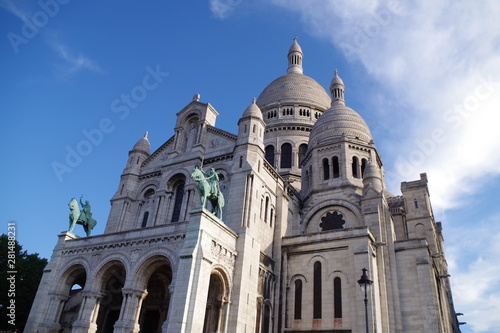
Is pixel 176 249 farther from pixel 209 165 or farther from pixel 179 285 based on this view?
pixel 209 165

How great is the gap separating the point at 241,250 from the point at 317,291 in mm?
6990

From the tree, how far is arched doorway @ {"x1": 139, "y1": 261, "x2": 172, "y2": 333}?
46.6 feet

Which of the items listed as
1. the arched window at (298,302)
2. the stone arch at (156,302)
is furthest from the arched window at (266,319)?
the stone arch at (156,302)

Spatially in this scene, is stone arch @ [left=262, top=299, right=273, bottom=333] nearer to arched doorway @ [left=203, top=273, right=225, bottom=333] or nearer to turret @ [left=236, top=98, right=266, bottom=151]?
arched doorway @ [left=203, top=273, right=225, bottom=333]

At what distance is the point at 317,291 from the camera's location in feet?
89.6

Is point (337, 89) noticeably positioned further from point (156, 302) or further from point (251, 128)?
point (156, 302)

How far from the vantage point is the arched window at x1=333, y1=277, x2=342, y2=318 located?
1014 inches

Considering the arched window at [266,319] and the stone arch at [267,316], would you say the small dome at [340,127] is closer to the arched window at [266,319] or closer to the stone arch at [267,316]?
the stone arch at [267,316]

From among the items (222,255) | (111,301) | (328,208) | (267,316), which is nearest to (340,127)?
(328,208)

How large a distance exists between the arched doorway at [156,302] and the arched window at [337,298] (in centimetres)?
1126

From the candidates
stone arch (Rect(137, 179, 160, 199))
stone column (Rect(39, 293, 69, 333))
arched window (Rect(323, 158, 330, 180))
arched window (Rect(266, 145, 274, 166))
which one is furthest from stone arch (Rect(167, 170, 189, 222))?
arched window (Rect(266, 145, 274, 166))

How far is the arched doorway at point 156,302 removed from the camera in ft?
85.1

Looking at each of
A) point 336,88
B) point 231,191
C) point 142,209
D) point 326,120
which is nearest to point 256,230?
point 231,191

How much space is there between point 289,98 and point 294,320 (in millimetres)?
34195
